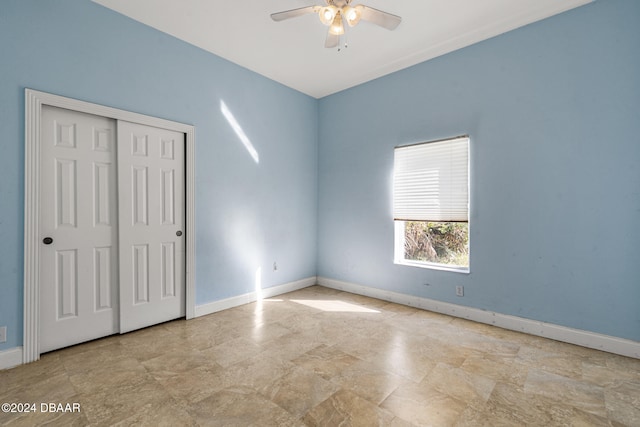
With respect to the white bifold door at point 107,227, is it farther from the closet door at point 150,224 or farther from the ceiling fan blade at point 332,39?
the ceiling fan blade at point 332,39

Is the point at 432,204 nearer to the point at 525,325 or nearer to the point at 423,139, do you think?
the point at 423,139

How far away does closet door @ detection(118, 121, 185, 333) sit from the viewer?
10.0ft

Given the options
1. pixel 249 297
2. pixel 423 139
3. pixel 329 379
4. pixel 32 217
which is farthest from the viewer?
pixel 249 297

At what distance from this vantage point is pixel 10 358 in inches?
94.0

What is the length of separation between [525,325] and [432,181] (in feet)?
6.13

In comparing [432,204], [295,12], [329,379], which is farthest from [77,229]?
[432,204]

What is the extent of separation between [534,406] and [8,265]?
409 centimetres

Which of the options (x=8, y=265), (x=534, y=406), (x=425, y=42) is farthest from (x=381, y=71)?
(x=8, y=265)

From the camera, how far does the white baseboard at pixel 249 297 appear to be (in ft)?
12.0

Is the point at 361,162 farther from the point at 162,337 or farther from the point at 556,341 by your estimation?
the point at 162,337

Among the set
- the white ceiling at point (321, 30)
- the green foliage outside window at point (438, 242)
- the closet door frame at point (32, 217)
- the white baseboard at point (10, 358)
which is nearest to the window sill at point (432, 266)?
the green foliage outside window at point (438, 242)

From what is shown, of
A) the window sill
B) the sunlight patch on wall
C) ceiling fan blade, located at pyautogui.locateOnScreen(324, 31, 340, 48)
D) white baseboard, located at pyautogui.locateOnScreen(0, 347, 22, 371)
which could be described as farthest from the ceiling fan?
white baseboard, located at pyautogui.locateOnScreen(0, 347, 22, 371)

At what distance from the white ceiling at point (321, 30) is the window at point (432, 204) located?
117 cm

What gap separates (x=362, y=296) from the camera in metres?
4.47
